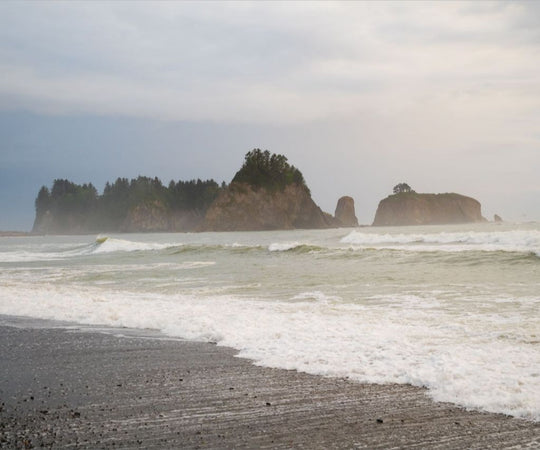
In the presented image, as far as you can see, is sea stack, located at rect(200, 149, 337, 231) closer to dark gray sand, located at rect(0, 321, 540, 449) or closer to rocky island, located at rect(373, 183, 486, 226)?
rocky island, located at rect(373, 183, 486, 226)

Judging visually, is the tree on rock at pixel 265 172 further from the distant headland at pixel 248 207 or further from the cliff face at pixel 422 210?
the cliff face at pixel 422 210

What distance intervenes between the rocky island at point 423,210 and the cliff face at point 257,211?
31.1 meters

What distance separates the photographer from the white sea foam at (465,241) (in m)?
24.7

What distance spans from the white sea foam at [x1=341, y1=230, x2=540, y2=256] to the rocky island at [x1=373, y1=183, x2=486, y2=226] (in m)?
121

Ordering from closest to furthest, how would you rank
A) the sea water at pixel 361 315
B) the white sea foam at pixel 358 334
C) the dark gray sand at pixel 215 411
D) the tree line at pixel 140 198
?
the dark gray sand at pixel 215 411
the white sea foam at pixel 358 334
the sea water at pixel 361 315
the tree line at pixel 140 198

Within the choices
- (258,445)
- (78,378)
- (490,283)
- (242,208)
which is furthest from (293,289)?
(242,208)

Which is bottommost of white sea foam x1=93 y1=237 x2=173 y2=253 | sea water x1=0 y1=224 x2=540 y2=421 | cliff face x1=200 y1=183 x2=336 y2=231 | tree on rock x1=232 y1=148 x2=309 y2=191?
sea water x1=0 y1=224 x2=540 y2=421

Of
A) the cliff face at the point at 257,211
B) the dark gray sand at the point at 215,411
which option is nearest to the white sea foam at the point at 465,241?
the dark gray sand at the point at 215,411

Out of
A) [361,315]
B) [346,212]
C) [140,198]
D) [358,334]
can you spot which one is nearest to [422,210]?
[346,212]

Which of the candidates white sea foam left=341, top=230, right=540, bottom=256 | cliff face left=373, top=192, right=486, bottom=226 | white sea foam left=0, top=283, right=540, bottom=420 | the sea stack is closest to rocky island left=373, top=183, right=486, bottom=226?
cliff face left=373, top=192, right=486, bottom=226

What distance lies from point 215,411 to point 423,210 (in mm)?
163581

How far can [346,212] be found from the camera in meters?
183

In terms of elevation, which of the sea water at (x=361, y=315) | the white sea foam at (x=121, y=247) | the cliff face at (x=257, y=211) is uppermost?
the cliff face at (x=257, y=211)

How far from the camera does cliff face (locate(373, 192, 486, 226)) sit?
15812cm
